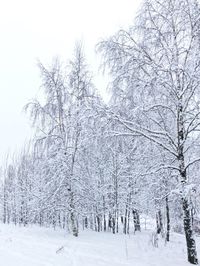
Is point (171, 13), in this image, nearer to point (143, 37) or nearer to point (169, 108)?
point (143, 37)

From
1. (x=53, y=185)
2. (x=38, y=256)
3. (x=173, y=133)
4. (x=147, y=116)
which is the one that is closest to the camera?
(x=38, y=256)

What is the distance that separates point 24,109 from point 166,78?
10.4 meters

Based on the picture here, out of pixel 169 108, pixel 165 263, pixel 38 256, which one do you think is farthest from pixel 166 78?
pixel 38 256

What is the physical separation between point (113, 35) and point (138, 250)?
774 centimetres

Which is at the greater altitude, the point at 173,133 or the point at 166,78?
the point at 166,78

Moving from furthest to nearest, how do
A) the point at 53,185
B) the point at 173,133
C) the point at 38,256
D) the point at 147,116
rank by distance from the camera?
the point at 53,185 < the point at 173,133 < the point at 147,116 < the point at 38,256

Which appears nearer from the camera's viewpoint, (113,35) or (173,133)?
(113,35)

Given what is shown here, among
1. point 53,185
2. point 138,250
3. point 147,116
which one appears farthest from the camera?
point 53,185

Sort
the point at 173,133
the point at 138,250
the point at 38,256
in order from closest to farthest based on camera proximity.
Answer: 1. the point at 38,256
2. the point at 173,133
3. the point at 138,250

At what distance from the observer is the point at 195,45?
944cm

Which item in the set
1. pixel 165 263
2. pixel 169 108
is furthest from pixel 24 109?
pixel 165 263

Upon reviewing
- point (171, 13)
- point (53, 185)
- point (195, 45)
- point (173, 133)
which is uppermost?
point (171, 13)

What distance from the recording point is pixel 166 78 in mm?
9281

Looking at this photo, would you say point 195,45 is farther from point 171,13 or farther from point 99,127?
point 99,127
